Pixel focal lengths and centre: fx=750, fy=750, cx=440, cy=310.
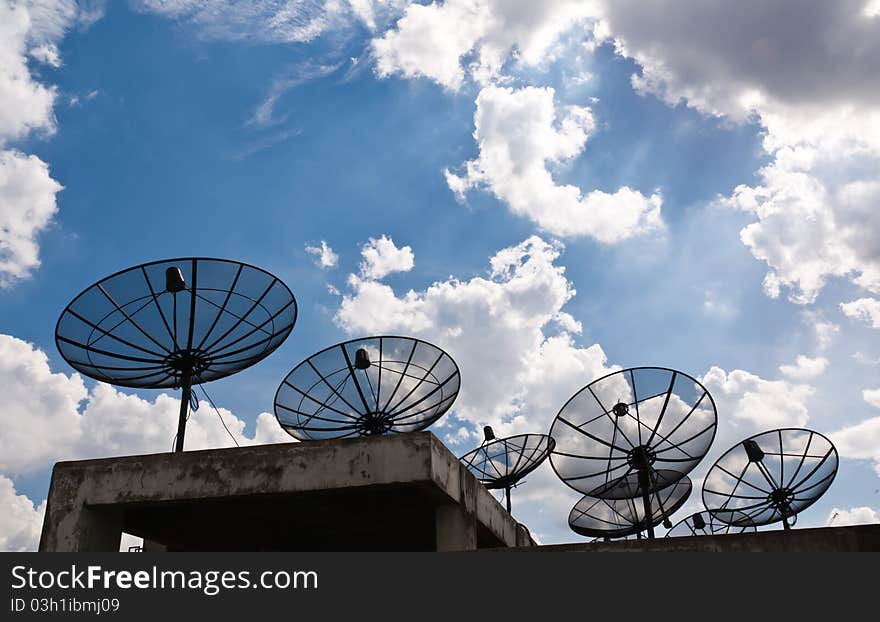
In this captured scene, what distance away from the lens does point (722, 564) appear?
8.56m

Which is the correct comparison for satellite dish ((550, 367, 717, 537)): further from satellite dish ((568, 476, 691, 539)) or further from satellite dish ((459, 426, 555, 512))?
satellite dish ((568, 476, 691, 539))

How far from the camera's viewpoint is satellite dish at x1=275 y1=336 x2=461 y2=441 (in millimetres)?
18156

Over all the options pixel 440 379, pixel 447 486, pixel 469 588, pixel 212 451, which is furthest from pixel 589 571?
pixel 440 379

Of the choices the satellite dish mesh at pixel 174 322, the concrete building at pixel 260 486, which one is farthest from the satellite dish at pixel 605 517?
the satellite dish mesh at pixel 174 322

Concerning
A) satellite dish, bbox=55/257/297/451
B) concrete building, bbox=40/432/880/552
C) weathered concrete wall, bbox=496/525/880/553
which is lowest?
weathered concrete wall, bbox=496/525/880/553

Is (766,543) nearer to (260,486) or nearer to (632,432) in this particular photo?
(260,486)

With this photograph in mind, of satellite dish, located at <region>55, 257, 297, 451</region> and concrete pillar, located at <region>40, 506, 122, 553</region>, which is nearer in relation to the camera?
concrete pillar, located at <region>40, 506, 122, 553</region>

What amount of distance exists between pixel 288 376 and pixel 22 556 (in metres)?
9.75

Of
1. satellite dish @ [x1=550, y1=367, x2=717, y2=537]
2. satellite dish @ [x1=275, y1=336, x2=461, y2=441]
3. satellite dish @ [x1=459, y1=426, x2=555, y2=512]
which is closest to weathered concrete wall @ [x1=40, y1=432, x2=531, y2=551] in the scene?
satellite dish @ [x1=275, y1=336, x2=461, y2=441]

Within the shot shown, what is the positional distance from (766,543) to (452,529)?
4.83 m

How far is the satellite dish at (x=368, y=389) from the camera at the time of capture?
1816 centimetres

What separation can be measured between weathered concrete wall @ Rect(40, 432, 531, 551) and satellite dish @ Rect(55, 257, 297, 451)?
11.2 ft

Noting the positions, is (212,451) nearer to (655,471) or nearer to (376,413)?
(376,413)

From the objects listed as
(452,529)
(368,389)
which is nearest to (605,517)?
(368,389)
